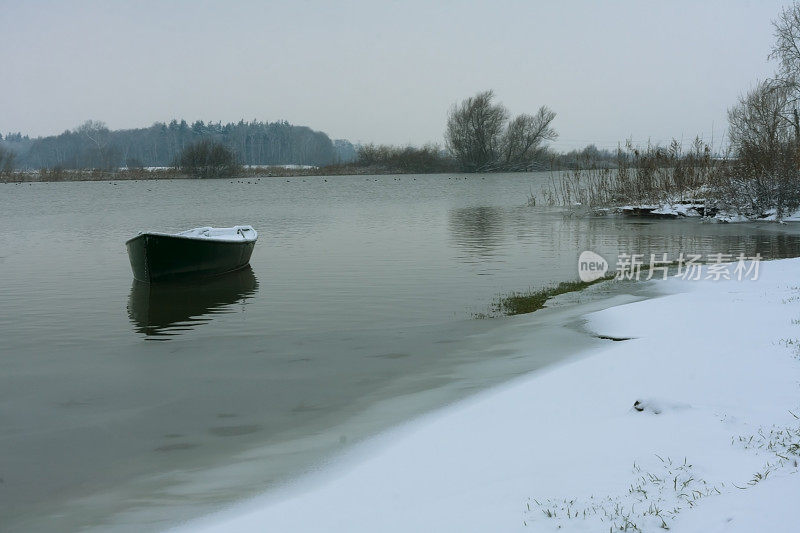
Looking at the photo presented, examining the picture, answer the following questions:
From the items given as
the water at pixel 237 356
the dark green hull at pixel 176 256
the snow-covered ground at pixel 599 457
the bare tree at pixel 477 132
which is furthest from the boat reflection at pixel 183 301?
the bare tree at pixel 477 132

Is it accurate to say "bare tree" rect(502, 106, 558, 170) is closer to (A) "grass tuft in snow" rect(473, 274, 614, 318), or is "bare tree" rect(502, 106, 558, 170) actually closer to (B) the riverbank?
(B) the riverbank

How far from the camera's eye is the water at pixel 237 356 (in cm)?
635

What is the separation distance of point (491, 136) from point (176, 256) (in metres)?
90.5

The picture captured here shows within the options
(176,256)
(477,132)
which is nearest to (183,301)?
(176,256)

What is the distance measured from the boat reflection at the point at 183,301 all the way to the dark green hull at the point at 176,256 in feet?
0.90

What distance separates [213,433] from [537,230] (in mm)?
23644

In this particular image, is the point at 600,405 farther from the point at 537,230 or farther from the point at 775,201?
the point at 775,201

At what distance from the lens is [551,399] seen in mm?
6805

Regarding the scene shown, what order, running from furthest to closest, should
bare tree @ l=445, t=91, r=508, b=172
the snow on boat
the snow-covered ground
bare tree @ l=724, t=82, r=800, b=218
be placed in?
1. bare tree @ l=445, t=91, r=508, b=172
2. bare tree @ l=724, t=82, r=800, b=218
3. the snow on boat
4. the snow-covered ground

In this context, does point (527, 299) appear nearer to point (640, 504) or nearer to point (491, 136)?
point (640, 504)

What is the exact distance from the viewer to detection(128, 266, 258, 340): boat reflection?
44.0 ft

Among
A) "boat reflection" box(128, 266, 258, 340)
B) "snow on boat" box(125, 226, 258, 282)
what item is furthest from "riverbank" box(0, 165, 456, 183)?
"boat reflection" box(128, 266, 258, 340)

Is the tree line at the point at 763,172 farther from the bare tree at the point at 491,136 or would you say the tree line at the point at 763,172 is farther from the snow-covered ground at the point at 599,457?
the bare tree at the point at 491,136

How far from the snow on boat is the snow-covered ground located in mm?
12566
